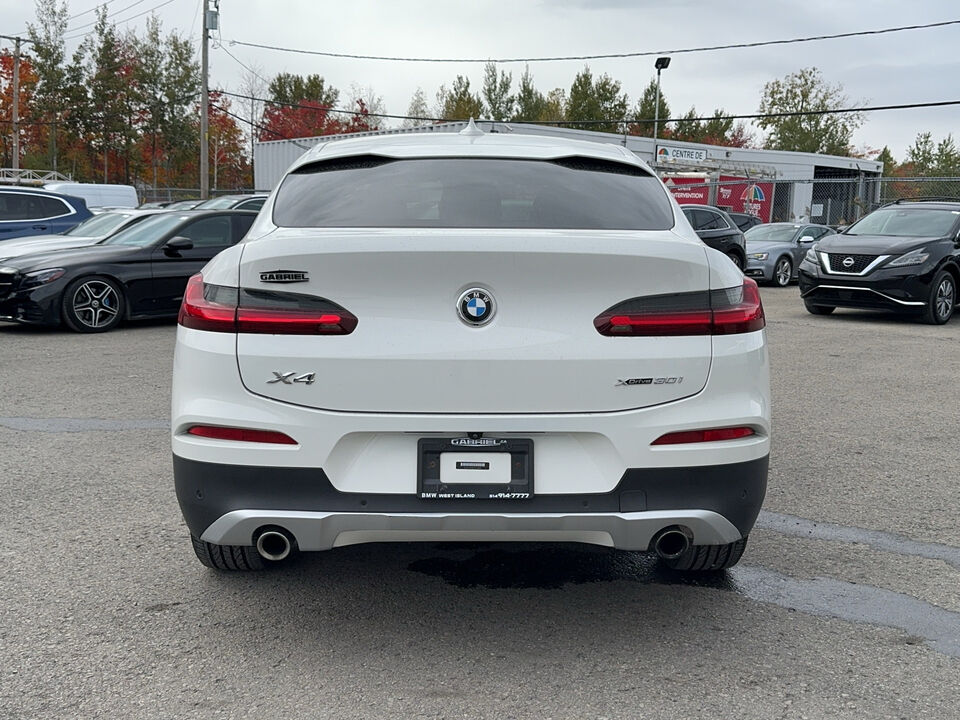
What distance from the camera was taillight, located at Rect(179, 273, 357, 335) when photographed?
299 centimetres

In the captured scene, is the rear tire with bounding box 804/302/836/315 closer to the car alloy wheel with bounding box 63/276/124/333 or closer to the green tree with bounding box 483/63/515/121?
the car alloy wheel with bounding box 63/276/124/333

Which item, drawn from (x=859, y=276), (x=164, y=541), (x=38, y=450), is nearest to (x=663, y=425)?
(x=164, y=541)

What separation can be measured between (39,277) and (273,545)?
9.03 m

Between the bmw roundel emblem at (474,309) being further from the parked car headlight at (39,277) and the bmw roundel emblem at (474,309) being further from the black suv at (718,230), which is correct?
the black suv at (718,230)

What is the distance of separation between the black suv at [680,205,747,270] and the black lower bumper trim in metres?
15.8

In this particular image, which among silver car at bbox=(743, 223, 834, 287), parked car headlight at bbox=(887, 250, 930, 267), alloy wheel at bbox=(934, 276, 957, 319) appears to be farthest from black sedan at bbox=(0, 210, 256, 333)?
silver car at bbox=(743, 223, 834, 287)

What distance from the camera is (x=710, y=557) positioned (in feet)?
11.8

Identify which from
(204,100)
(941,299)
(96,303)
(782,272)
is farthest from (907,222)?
(204,100)

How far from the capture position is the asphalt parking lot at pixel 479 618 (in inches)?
115

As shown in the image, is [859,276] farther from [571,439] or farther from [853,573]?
[571,439]

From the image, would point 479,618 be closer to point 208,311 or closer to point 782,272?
point 208,311

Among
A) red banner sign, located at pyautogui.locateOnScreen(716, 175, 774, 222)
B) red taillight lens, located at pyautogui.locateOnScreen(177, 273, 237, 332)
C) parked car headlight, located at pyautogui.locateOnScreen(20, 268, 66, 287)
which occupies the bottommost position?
parked car headlight, located at pyautogui.locateOnScreen(20, 268, 66, 287)

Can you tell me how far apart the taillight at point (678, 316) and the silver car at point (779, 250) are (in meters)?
17.3

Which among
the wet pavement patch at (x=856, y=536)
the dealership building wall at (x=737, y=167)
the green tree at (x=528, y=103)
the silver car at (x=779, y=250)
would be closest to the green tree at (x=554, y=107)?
the green tree at (x=528, y=103)
